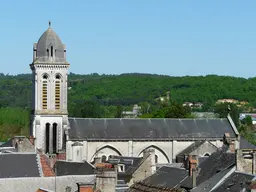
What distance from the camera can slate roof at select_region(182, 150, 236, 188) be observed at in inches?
1576

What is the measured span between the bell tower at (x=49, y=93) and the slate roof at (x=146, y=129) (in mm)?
1384

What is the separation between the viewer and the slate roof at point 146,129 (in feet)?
219

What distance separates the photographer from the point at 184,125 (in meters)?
71.2

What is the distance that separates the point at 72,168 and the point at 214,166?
11.2 metres

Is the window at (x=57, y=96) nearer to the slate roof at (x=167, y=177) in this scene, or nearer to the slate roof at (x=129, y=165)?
the slate roof at (x=129, y=165)

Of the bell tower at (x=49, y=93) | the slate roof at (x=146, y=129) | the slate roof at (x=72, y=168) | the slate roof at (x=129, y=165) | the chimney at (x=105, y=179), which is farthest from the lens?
the slate roof at (x=146, y=129)

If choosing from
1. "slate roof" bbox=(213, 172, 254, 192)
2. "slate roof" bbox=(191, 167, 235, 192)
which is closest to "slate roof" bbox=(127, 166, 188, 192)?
"slate roof" bbox=(191, 167, 235, 192)

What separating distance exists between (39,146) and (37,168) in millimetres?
26605

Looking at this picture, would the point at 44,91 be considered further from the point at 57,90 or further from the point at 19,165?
the point at 19,165

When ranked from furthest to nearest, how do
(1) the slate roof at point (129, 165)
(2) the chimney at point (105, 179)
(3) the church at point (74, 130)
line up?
1. (3) the church at point (74, 130)
2. (1) the slate roof at point (129, 165)
3. (2) the chimney at point (105, 179)

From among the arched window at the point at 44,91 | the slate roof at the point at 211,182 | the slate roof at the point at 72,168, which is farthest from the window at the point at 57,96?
the slate roof at the point at 211,182

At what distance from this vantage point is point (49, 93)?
220 feet

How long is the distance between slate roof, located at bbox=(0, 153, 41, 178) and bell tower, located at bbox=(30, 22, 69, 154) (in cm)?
2495

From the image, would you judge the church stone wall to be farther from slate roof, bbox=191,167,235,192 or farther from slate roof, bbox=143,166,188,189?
slate roof, bbox=191,167,235,192
